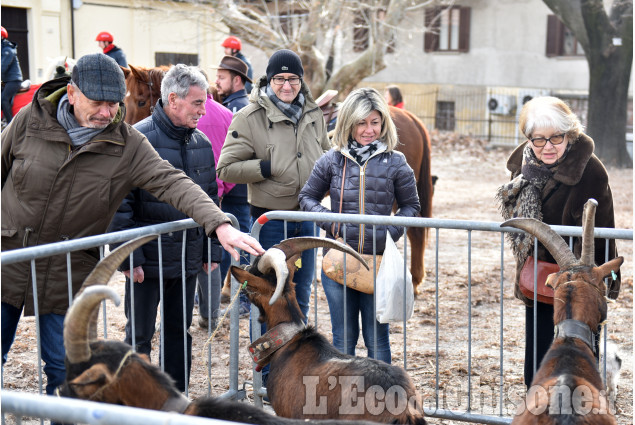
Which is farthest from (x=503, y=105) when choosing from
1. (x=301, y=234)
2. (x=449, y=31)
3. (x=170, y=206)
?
(x=170, y=206)

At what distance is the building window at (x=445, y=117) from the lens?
30441mm

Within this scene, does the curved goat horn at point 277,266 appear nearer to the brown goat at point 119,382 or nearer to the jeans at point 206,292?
the brown goat at point 119,382

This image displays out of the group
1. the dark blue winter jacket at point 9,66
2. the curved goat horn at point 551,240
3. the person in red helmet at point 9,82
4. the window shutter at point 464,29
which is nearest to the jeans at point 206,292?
the curved goat horn at point 551,240

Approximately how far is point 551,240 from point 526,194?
2.76ft

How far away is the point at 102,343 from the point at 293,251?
1.44 meters

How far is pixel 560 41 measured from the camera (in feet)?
98.6

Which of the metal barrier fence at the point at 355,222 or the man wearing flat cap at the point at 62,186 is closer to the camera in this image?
the metal barrier fence at the point at 355,222

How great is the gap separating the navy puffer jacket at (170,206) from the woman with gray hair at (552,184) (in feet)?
6.27

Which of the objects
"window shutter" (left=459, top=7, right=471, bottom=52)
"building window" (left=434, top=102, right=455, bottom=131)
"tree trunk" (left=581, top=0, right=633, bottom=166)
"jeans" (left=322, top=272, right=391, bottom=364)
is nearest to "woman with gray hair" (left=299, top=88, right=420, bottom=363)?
"jeans" (left=322, top=272, right=391, bottom=364)

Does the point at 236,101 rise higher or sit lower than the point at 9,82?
lower

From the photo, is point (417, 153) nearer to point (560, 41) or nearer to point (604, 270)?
point (604, 270)

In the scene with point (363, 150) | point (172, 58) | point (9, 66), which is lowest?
point (363, 150)

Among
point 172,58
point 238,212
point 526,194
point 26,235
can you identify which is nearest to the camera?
point 26,235

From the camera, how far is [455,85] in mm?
31516
